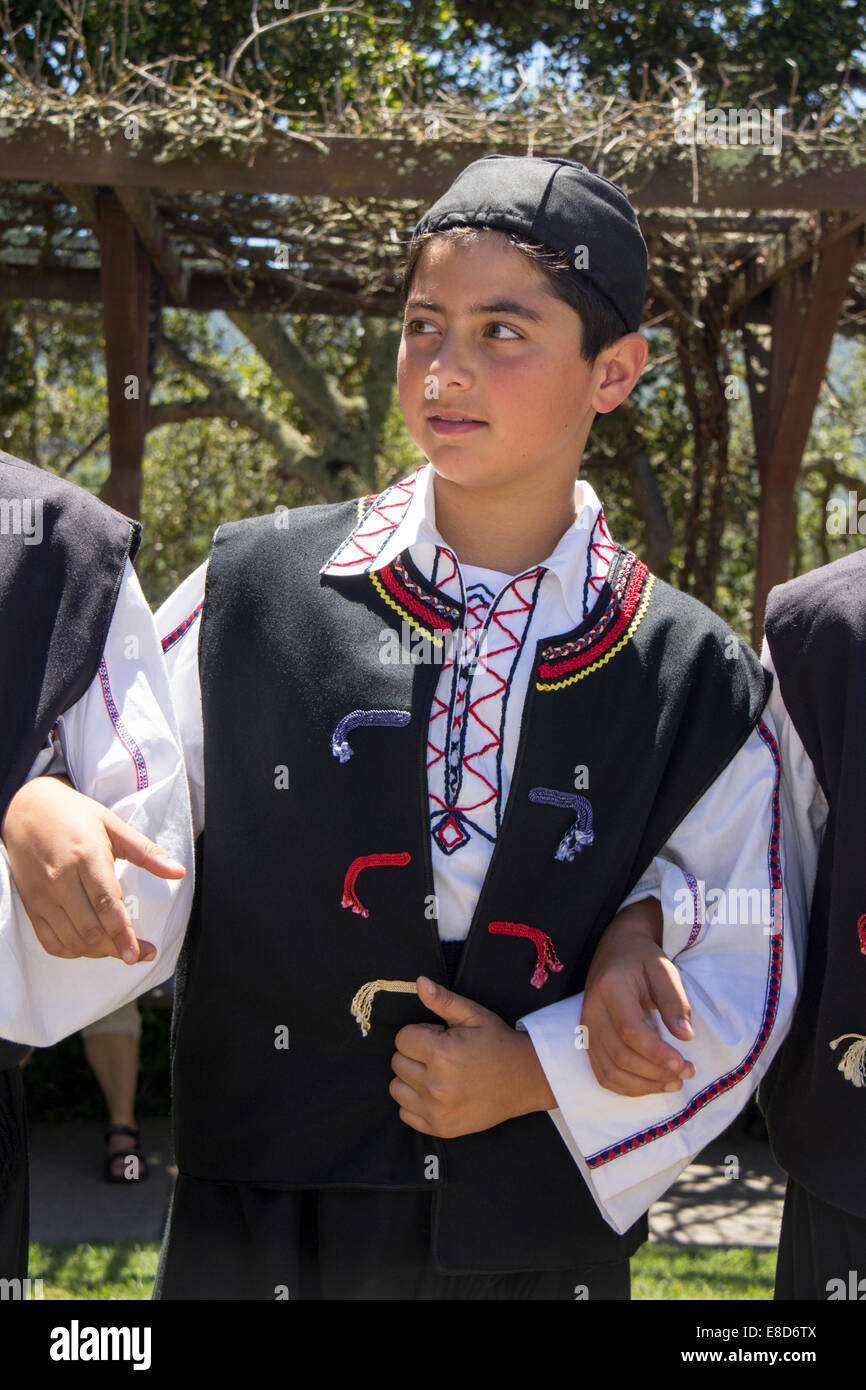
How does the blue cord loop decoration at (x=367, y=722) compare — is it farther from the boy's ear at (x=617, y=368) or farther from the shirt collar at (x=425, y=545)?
the boy's ear at (x=617, y=368)

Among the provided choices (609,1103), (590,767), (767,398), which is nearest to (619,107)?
(767,398)

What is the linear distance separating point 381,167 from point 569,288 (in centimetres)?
249

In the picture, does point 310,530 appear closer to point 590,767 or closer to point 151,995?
point 590,767

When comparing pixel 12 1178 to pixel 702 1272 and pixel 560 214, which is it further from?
pixel 702 1272

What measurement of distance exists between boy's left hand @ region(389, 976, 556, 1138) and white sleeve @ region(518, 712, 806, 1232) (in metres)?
0.03

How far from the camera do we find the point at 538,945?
63.4 inches

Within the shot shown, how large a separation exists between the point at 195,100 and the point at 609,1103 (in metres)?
3.20

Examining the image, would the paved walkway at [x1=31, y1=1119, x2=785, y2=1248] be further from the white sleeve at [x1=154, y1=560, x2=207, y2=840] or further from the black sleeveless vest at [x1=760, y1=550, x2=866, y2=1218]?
the white sleeve at [x1=154, y1=560, x2=207, y2=840]

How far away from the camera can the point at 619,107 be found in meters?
3.99

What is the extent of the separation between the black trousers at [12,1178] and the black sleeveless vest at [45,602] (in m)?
Result: 0.08

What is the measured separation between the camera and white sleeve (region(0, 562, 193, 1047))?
1.43 meters

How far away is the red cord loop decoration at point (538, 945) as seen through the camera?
5.23ft

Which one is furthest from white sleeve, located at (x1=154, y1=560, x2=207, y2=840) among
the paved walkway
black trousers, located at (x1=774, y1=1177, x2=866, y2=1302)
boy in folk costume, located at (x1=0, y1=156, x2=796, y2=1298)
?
the paved walkway

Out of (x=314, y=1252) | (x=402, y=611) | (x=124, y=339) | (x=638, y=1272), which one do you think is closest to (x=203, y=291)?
(x=124, y=339)
